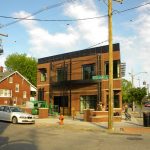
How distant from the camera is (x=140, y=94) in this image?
151 feet

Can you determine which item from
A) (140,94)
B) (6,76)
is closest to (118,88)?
(140,94)

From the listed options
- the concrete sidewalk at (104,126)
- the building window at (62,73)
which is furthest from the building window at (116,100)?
the concrete sidewalk at (104,126)

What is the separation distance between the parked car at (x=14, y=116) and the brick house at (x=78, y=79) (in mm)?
12843

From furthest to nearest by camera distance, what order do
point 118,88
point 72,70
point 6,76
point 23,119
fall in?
point 6,76 → point 72,70 → point 118,88 → point 23,119

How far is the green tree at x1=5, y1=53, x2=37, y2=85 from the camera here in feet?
335

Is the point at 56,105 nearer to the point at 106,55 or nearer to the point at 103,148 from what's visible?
the point at 106,55

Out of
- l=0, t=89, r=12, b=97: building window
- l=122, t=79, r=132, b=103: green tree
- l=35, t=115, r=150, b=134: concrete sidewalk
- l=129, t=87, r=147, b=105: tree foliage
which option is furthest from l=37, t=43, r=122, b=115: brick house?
l=0, t=89, r=12, b=97: building window

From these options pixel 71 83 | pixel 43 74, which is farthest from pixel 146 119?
pixel 43 74

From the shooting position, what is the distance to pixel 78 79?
44.8 metres

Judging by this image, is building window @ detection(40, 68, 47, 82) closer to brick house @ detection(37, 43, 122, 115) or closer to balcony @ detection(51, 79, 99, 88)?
brick house @ detection(37, 43, 122, 115)

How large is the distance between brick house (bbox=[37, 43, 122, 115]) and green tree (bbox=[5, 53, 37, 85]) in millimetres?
50444

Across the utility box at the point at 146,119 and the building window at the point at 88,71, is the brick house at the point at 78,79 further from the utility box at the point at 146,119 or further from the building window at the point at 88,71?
the utility box at the point at 146,119

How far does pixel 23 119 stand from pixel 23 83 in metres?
48.6

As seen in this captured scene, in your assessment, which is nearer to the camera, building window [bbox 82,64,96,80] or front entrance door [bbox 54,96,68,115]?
building window [bbox 82,64,96,80]
